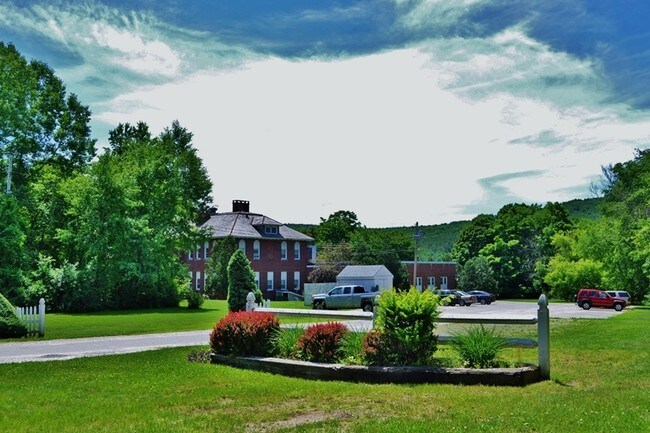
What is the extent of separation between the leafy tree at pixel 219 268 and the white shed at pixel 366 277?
10622mm

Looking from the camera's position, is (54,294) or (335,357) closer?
(335,357)

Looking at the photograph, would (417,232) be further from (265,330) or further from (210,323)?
(265,330)

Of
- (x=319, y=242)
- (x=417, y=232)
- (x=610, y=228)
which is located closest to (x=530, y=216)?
(x=319, y=242)

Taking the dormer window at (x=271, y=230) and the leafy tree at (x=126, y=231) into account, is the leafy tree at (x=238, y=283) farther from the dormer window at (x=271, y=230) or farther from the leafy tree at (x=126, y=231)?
the dormer window at (x=271, y=230)

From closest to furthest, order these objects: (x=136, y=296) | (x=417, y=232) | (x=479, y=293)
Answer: (x=136, y=296) → (x=417, y=232) → (x=479, y=293)

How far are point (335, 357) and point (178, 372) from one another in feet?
10.1

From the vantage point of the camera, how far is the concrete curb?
1091 centimetres

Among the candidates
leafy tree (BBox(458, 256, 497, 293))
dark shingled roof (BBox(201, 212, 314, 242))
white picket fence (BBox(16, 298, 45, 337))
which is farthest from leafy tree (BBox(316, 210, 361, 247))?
white picket fence (BBox(16, 298, 45, 337))

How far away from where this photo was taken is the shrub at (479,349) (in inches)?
453

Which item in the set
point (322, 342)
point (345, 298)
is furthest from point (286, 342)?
point (345, 298)

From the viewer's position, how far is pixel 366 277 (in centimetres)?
6359

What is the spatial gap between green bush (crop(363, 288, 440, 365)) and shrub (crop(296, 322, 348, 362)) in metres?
0.78

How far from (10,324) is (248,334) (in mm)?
12646

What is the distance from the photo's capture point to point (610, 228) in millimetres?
61750
